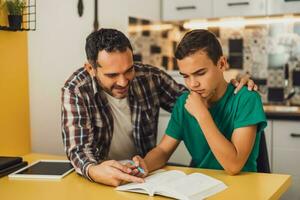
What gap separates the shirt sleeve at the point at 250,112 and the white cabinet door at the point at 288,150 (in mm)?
1400

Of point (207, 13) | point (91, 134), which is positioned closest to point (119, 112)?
point (91, 134)

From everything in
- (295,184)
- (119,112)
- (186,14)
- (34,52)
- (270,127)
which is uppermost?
(186,14)

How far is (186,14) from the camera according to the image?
3779 mm

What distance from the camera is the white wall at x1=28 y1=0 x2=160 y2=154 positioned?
2.51 m

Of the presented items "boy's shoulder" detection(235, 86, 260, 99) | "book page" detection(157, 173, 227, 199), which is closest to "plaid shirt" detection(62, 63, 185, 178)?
"book page" detection(157, 173, 227, 199)

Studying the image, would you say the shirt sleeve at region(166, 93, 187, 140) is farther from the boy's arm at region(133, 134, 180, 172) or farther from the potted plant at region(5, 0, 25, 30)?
the potted plant at region(5, 0, 25, 30)

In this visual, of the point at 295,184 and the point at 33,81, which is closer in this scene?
the point at 33,81

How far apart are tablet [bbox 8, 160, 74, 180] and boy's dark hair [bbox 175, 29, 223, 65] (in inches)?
24.8

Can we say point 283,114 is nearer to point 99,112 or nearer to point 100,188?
point 99,112

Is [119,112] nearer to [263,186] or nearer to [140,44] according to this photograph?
[263,186]

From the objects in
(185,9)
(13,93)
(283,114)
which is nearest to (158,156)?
(13,93)

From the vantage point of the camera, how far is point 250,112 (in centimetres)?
174

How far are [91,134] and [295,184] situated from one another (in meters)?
1.79

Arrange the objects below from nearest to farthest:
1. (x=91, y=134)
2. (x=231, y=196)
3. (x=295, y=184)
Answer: (x=231, y=196), (x=91, y=134), (x=295, y=184)
